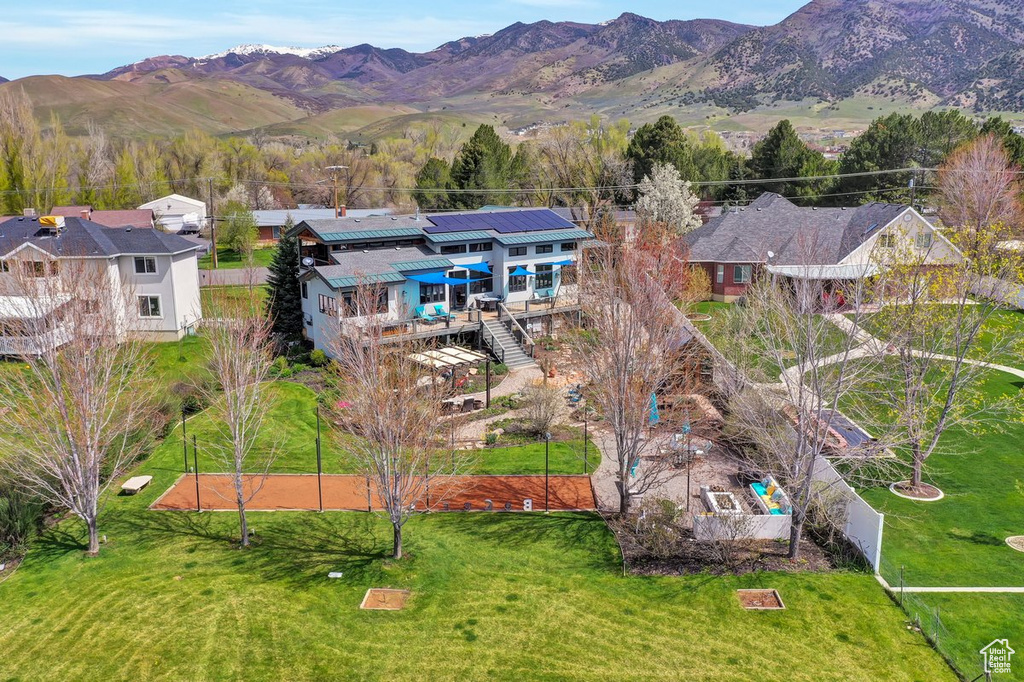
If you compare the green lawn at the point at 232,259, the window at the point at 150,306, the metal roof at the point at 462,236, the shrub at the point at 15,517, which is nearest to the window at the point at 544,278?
the metal roof at the point at 462,236

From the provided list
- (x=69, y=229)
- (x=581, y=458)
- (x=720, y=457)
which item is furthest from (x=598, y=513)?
(x=69, y=229)

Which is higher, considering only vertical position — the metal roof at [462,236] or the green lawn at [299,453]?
the metal roof at [462,236]

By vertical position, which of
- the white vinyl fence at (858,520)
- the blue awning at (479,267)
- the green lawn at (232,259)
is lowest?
the white vinyl fence at (858,520)

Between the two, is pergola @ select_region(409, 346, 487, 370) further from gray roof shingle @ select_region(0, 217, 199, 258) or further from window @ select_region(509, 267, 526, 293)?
gray roof shingle @ select_region(0, 217, 199, 258)

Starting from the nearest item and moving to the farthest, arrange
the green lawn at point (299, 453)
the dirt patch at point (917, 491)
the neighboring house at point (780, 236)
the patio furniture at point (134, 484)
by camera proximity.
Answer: the dirt patch at point (917, 491)
the patio furniture at point (134, 484)
the green lawn at point (299, 453)
the neighboring house at point (780, 236)

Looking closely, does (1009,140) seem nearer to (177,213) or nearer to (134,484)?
(134,484)

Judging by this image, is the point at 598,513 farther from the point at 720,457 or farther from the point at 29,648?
the point at 29,648

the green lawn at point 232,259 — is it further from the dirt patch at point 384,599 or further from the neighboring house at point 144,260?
the dirt patch at point 384,599

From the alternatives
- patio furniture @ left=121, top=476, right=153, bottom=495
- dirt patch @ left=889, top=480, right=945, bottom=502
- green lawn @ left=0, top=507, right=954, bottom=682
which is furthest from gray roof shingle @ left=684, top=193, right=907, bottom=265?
patio furniture @ left=121, top=476, right=153, bottom=495
